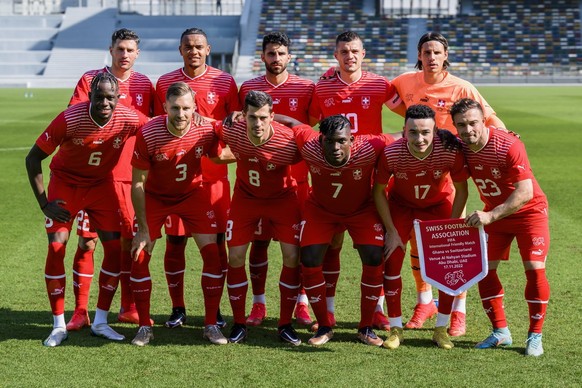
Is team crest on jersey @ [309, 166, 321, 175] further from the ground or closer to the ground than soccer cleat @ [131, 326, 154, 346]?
further from the ground

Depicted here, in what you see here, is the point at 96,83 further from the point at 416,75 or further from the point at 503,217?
the point at 503,217

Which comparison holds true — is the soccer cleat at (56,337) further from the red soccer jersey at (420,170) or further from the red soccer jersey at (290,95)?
the red soccer jersey at (420,170)

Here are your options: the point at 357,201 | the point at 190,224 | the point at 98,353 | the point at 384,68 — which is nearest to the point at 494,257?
the point at 357,201

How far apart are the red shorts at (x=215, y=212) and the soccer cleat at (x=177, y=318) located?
2.00 ft

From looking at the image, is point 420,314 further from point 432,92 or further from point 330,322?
point 432,92

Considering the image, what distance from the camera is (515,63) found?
5072cm

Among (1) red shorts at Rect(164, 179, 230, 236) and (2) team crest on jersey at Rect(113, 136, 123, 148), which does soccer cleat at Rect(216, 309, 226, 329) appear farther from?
(2) team crest on jersey at Rect(113, 136, 123, 148)

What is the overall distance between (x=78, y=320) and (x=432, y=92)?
3.39 metres

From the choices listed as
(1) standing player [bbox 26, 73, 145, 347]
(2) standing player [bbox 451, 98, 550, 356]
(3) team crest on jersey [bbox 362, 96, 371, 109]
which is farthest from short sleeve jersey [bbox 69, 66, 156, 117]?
(2) standing player [bbox 451, 98, 550, 356]

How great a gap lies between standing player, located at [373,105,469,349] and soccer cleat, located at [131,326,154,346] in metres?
1.73

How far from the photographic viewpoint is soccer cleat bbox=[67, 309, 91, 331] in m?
6.46

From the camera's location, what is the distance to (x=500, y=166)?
231 inches

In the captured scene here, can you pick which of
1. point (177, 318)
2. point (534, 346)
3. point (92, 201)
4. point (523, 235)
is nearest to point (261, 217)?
point (177, 318)

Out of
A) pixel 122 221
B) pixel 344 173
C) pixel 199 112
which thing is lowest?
pixel 122 221
